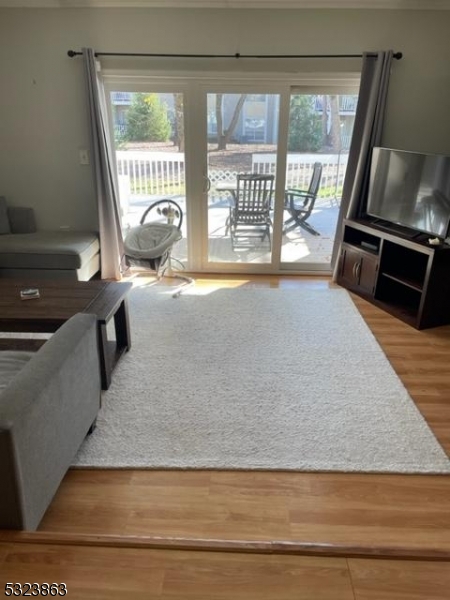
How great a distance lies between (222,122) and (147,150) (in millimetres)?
812

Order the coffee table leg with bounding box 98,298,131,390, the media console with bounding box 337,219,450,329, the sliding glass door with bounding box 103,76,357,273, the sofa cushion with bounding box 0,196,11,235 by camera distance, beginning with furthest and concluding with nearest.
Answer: the sofa cushion with bounding box 0,196,11,235 < the sliding glass door with bounding box 103,76,357,273 < the media console with bounding box 337,219,450,329 < the coffee table leg with bounding box 98,298,131,390

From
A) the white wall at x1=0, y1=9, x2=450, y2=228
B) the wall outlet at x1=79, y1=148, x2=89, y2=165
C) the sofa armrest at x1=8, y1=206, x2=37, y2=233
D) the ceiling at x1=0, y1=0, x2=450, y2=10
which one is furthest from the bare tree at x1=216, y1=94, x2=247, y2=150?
the sofa armrest at x1=8, y1=206, x2=37, y2=233

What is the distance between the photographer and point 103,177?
418 cm

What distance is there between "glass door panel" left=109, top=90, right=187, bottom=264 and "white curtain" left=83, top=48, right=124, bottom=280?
15 cm

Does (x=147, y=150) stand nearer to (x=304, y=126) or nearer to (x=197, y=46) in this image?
(x=197, y=46)

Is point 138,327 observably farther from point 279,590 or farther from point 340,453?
point 279,590

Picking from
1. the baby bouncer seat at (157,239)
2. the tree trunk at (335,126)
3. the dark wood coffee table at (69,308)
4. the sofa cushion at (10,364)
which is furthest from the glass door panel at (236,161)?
the sofa cushion at (10,364)

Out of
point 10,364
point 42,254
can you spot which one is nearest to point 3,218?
point 42,254

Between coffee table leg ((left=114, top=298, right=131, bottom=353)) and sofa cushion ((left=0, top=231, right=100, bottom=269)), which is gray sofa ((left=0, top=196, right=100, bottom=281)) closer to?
sofa cushion ((left=0, top=231, right=100, bottom=269))

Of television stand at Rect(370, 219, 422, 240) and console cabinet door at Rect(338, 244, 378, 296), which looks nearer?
television stand at Rect(370, 219, 422, 240)

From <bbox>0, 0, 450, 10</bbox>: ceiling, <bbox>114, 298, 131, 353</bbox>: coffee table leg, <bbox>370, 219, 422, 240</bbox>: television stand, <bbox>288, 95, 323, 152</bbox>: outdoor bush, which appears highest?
<bbox>0, 0, 450, 10</bbox>: ceiling

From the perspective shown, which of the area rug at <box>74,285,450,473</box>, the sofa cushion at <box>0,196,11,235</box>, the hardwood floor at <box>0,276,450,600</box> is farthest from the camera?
the sofa cushion at <box>0,196,11,235</box>

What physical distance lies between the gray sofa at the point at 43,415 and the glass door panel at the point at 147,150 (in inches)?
104

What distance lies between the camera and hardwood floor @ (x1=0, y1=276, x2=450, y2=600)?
136 cm
